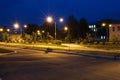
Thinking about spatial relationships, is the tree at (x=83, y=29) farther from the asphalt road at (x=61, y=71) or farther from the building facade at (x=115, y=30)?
the asphalt road at (x=61, y=71)

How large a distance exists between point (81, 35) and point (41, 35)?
1382 cm

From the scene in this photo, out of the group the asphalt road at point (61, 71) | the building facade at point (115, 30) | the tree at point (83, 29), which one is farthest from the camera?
the tree at point (83, 29)

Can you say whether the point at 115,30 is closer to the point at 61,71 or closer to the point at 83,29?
the point at 83,29

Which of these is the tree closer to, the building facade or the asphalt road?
the building facade

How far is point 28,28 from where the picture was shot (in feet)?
408

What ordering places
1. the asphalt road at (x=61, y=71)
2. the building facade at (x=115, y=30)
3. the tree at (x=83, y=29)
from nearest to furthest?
the asphalt road at (x=61, y=71) < the building facade at (x=115, y=30) < the tree at (x=83, y=29)

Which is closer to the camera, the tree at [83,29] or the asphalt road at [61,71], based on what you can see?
the asphalt road at [61,71]

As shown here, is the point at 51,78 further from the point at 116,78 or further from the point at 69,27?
the point at 69,27

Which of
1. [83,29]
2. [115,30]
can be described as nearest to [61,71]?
[115,30]

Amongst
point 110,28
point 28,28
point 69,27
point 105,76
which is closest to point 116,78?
point 105,76

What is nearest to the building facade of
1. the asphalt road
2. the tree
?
the tree

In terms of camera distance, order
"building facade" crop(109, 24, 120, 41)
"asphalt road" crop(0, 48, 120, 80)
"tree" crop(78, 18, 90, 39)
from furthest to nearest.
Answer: "tree" crop(78, 18, 90, 39) → "building facade" crop(109, 24, 120, 41) → "asphalt road" crop(0, 48, 120, 80)

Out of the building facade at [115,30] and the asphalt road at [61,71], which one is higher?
the building facade at [115,30]

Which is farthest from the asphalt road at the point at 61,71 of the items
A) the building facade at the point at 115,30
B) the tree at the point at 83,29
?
the tree at the point at 83,29
